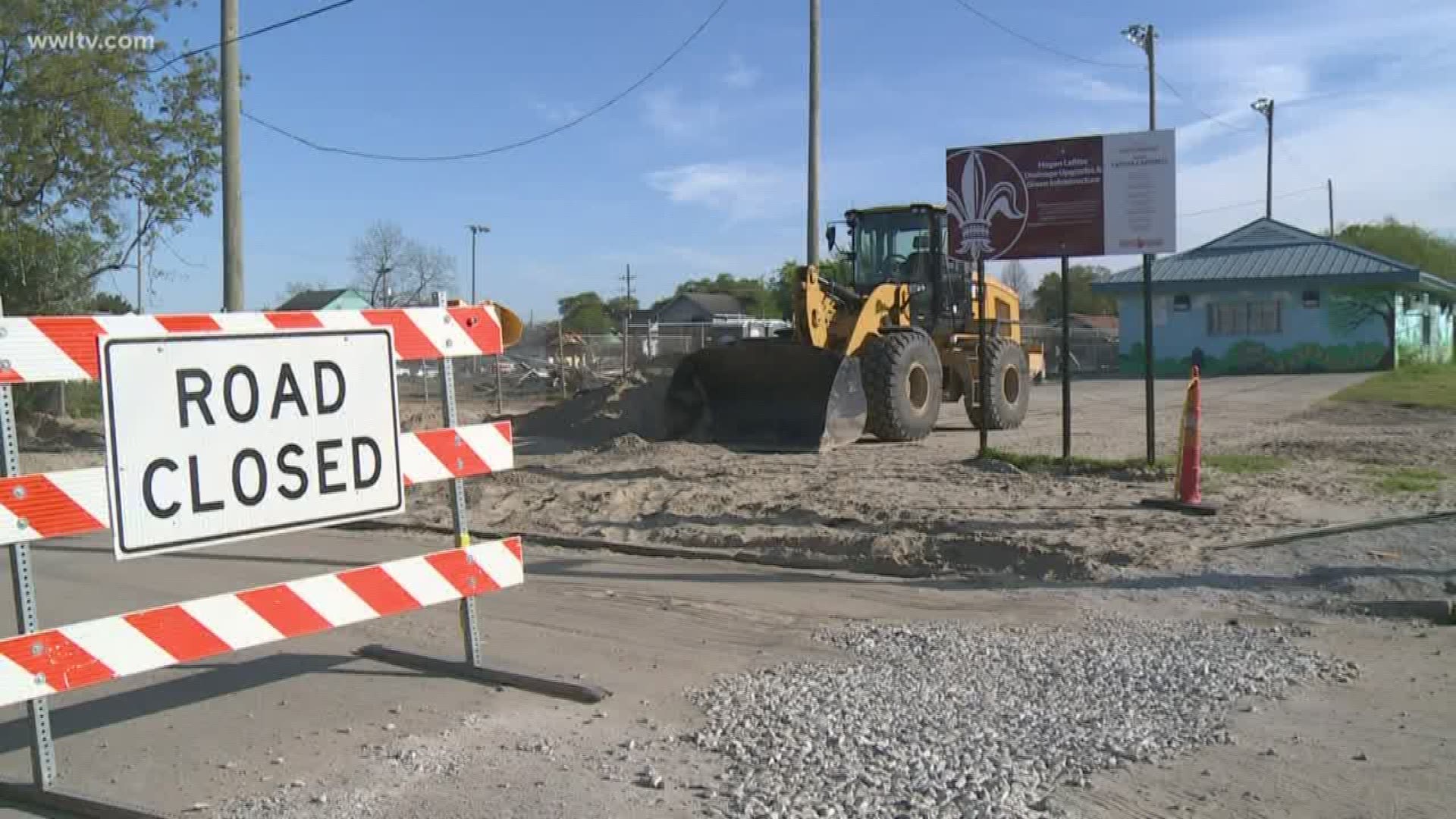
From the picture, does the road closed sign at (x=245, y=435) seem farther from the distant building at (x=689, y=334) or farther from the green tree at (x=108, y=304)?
the green tree at (x=108, y=304)

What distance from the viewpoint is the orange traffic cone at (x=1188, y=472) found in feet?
33.3

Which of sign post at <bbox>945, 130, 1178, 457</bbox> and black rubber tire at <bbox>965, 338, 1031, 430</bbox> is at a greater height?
sign post at <bbox>945, 130, 1178, 457</bbox>

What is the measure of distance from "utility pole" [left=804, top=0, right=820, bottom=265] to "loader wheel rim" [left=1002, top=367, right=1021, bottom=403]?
5.34 metres

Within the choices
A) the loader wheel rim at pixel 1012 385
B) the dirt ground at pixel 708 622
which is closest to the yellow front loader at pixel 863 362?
the loader wheel rim at pixel 1012 385

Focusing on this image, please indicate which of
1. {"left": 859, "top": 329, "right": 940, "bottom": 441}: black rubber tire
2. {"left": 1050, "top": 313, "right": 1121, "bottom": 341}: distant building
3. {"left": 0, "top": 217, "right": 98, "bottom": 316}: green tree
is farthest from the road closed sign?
{"left": 1050, "top": 313, "right": 1121, "bottom": 341}: distant building

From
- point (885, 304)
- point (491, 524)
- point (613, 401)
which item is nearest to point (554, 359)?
point (613, 401)

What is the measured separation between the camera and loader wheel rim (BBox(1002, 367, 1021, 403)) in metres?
20.4

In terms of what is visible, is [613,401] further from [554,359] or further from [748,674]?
[554,359]

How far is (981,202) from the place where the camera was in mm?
13859

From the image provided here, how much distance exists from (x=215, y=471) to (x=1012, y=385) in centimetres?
1758

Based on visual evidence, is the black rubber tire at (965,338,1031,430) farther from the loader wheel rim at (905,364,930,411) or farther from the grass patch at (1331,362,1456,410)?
the grass patch at (1331,362,1456,410)

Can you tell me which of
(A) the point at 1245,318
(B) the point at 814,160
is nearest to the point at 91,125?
(B) the point at 814,160

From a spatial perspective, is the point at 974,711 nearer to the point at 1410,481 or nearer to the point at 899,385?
the point at 1410,481

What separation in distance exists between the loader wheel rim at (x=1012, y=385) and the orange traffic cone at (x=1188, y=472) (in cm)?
982
